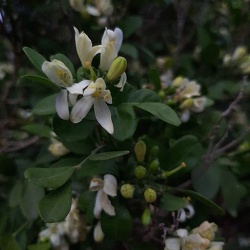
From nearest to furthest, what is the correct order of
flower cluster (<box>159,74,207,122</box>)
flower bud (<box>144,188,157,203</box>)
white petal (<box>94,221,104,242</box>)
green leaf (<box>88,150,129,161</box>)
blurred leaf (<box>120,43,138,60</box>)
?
green leaf (<box>88,150,129,161</box>), flower bud (<box>144,188,157,203</box>), white petal (<box>94,221,104,242</box>), flower cluster (<box>159,74,207,122</box>), blurred leaf (<box>120,43,138,60</box>)

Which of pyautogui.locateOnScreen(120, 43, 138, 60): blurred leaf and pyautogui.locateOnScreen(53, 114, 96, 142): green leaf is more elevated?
pyautogui.locateOnScreen(53, 114, 96, 142): green leaf

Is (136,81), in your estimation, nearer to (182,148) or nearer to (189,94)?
(189,94)

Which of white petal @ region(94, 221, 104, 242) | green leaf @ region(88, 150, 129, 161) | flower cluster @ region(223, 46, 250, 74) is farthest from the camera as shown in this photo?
flower cluster @ region(223, 46, 250, 74)

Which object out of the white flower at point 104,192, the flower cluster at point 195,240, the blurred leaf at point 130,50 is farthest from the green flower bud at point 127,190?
the blurred leaf at point 130,50

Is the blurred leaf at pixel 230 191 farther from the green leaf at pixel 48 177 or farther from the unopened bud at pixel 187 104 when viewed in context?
the green leaf at pixel 48 177

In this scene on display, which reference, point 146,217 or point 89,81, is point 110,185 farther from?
point 89,81

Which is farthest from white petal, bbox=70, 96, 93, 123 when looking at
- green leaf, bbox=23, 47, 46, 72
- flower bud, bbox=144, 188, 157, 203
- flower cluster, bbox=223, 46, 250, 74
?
flower cluster, bbox=223, 46, 250, 74

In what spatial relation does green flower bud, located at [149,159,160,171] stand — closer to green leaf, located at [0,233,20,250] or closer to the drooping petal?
the drooping petal
